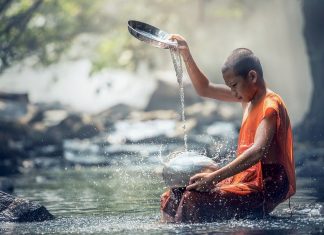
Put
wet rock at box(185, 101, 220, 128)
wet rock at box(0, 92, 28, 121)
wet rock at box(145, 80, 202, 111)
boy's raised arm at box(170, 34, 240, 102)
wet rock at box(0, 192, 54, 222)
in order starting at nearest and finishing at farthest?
boy's raised arm at box(170, 34, 240, 102) < wet rock at box(0, 192, 54, 222) < wet rock at box(0, 92, 28, 121) < wet rock at box(185, 101, 220, 128) < wet rock at box(145, 80, 202, 111)

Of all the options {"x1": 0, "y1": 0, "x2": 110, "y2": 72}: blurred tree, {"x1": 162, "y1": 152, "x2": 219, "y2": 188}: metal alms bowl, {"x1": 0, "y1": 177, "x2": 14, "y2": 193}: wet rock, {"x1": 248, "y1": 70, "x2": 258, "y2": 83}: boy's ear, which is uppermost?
{"x1": 0, "y1": 0, "x2": 110, "y2": 72}: blurred tree

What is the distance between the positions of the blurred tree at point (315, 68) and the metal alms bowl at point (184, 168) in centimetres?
1450

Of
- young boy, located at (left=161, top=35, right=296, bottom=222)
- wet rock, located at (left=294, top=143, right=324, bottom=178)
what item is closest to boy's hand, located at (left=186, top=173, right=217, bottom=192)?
young boy, located at (left=161, top=35, right=296, bottom=222)

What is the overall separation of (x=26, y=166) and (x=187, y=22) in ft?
58.6

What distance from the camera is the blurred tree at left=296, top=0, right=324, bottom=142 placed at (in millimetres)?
21516

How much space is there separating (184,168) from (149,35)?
1272 mm

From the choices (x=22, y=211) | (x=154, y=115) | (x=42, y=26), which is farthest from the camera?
(x=154, y=115)

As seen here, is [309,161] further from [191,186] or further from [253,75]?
[191,186]

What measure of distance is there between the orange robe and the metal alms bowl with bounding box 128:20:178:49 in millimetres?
1005

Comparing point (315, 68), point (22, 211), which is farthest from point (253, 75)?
point (315, 68)

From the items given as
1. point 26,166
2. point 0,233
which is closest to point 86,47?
point 26,166

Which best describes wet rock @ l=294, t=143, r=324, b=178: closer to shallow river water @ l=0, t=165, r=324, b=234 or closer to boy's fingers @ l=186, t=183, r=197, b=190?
shallow river water @ l=0, t=165, r=324, b=234

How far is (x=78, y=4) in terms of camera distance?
3447cm

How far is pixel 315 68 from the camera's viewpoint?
21.9 meters
